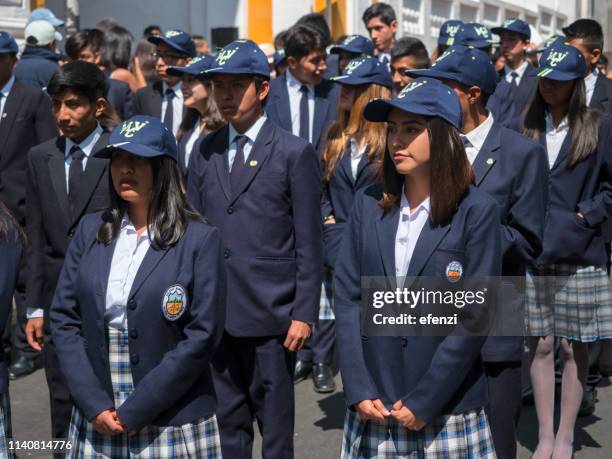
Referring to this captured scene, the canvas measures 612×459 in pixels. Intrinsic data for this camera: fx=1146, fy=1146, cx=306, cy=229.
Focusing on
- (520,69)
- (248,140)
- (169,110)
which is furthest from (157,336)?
(520,69)

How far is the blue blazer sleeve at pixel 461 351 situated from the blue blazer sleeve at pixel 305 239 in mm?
1459

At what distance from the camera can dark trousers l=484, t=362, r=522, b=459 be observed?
4852 mm

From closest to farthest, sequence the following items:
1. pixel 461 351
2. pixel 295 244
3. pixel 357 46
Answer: pixel 461 351
pixel 295 244
pixel 357 46

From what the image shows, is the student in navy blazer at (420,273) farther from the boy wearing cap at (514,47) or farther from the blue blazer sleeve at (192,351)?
the boy wearing cap at (514,47)

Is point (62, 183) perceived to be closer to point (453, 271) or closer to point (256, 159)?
point (256, 159)

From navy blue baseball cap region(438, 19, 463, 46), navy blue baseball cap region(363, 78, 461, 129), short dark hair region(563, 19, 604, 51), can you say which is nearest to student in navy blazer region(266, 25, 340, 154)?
navy blue baseball cap region(438, 19, 463, 46)

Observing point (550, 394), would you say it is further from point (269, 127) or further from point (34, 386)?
point (34, 386)

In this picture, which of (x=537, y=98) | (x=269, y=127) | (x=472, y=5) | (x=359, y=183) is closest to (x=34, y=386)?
(x=359, y=183)

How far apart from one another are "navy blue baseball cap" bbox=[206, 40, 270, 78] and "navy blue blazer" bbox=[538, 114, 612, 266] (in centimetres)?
168

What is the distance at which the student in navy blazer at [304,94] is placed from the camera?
28.1 feet

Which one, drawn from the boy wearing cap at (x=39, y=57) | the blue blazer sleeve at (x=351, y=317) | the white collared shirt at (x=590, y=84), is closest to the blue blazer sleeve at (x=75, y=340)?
the blue blazer sleeve at (x=351, y=317)

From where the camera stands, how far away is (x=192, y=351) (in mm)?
4027

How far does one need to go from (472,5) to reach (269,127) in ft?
59.4

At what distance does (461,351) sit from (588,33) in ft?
15.6
